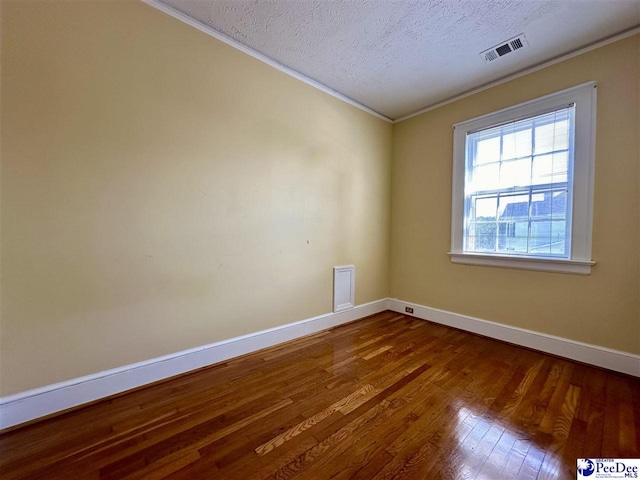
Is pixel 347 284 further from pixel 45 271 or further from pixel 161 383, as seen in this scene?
pixel 45 271

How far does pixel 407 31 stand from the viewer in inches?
81.4

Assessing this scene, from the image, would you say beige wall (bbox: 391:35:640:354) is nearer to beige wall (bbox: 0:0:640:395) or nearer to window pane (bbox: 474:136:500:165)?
beige wall (bbox: 0:0:640:395)

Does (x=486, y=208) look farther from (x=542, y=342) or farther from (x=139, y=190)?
(x=139, y=190)

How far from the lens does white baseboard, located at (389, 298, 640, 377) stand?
203cm

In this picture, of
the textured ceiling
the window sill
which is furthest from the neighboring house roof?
the textured ceiling

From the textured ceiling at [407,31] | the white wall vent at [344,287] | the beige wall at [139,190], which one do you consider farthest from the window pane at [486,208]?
the beige wall at [139,190]

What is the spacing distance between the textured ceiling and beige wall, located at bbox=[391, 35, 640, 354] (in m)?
0.24

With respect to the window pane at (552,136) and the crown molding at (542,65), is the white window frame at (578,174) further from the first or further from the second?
the crown molding at (542,65)

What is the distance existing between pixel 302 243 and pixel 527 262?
227 centimetres

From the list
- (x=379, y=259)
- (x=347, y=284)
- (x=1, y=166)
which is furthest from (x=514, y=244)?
(x=1, y=166)

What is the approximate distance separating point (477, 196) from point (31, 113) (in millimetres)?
3788

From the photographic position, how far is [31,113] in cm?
147

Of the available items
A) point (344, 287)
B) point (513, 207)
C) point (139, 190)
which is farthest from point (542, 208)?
point (139, 190)

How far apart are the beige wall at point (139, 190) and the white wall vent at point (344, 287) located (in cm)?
38
